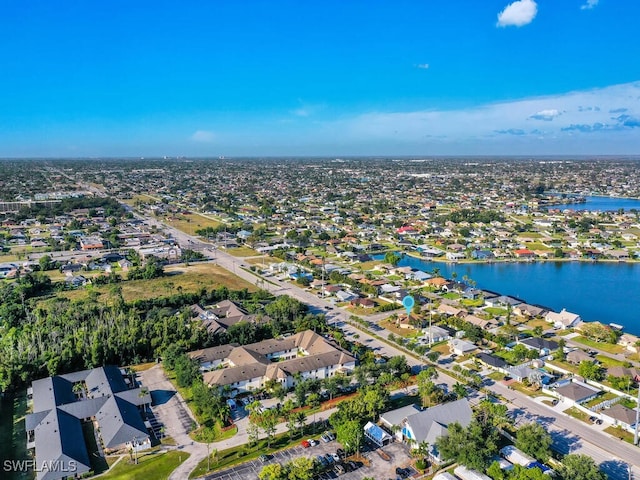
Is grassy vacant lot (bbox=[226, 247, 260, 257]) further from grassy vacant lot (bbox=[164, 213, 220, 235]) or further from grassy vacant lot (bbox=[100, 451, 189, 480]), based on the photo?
grassy vacant lot (bbox=[100, 451, 189, 480])

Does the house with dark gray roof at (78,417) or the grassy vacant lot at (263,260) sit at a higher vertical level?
the house with dark gray roof at (78,417)

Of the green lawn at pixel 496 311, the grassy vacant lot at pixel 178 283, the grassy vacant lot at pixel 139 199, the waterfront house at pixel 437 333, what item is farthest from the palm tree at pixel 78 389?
the grassy vacant lot at pixel 139 199

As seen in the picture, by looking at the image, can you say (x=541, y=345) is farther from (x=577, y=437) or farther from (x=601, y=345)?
(x=577, y=437)

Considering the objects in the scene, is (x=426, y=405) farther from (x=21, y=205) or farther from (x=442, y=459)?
(x=21, y=205)

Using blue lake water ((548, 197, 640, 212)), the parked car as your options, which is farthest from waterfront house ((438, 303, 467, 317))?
blue lake water ((548, 197, 640, 212))
